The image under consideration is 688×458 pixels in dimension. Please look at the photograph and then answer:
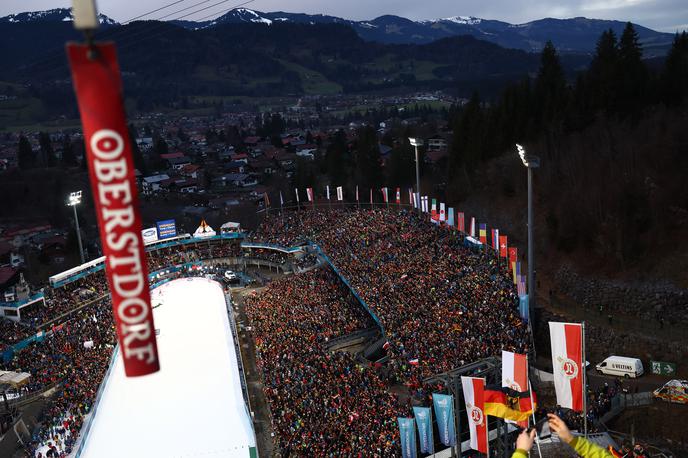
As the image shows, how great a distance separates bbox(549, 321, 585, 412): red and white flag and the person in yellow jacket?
6.06 meters

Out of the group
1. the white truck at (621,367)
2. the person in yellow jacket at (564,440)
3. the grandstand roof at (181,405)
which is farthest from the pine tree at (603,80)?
the person in yellow jacket at (564,440)

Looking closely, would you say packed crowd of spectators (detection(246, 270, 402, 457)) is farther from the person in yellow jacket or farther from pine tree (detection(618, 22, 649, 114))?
pine tree (detection(618, 22, 649, 114))

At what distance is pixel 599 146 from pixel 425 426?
68.6 feet

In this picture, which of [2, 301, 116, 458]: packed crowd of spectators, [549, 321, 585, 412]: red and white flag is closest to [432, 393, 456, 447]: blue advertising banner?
[549, 321, 585, 412]: red and white flag

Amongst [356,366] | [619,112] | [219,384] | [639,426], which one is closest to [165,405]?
[219,384]

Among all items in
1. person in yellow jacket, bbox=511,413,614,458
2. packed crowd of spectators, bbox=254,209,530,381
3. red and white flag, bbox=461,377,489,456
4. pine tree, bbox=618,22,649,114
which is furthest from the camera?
pine tree, bbox=618,22,649,114

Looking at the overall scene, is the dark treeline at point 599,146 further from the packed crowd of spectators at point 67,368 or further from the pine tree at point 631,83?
the packed crowd of spectators at point 67,368

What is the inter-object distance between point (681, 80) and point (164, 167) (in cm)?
7754

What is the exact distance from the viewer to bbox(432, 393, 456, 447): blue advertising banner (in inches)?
551

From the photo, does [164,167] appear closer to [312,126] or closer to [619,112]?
[312,126]

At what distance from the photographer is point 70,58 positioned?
17.2 feet

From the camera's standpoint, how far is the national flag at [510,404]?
1073cm

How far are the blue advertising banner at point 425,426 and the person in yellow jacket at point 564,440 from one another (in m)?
9.26

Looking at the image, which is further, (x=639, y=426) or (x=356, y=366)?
(x=356, y=366)
